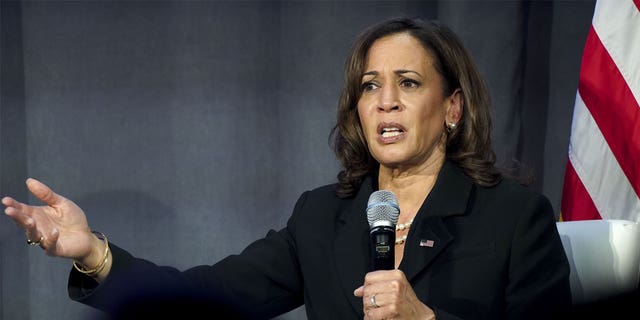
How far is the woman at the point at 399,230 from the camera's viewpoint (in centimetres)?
172

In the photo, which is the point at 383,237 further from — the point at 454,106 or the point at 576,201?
the point at 576,201

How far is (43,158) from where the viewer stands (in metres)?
2.85

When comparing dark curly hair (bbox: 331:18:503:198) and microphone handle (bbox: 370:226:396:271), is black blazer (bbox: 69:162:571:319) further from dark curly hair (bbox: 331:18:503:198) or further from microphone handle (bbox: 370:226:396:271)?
microphone handle (bbox: 370:226:396:271)

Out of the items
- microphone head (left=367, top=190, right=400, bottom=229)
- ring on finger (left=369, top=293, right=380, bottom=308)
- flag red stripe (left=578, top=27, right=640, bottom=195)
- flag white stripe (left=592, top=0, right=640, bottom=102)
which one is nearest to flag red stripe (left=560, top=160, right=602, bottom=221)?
flag red stripe (left=578, top=27, right=640, bottom=195)

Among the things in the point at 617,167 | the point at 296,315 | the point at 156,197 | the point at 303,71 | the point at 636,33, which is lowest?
the point at 296,315

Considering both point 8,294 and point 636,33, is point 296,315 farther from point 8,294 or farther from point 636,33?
point 636,33

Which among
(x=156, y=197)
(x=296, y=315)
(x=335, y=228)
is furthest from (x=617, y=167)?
(x=156, y=197)

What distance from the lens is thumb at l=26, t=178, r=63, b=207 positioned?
5.08 ft

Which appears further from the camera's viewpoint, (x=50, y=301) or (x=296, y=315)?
(x=296, y=315)

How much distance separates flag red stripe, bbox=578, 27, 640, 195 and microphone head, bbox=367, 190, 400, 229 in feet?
3.93

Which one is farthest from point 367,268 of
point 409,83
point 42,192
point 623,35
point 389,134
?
point 623,35

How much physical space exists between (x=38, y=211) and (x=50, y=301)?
4.48 ft

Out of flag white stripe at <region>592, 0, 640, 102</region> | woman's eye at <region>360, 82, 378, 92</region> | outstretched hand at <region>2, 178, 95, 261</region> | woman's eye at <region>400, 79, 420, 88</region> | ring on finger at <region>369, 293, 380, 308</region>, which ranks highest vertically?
flag white stripe at <region>592, 0, 640, 102</region>

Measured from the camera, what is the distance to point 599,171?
2.52m
